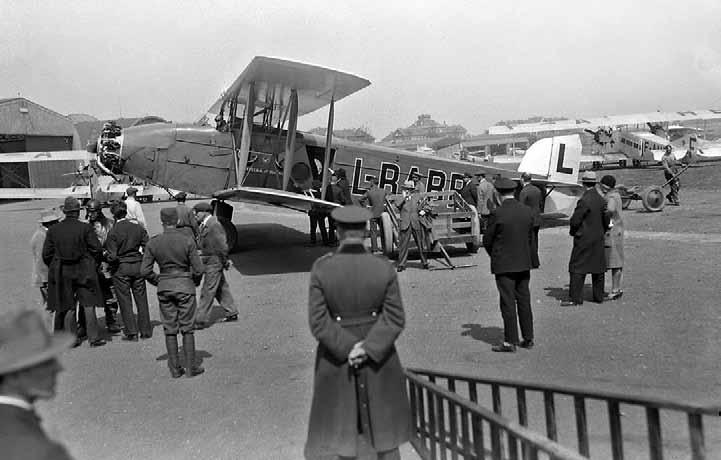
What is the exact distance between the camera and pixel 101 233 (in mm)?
8859

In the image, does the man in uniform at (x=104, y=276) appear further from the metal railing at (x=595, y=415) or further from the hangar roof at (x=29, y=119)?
the hangar roof at (x=29, y=119)

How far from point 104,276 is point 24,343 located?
666cm

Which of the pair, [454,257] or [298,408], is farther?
[454,257]

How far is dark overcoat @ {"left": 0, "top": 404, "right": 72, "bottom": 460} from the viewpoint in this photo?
1730 millimetres

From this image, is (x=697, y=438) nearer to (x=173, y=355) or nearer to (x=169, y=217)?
(x=173, y=355)

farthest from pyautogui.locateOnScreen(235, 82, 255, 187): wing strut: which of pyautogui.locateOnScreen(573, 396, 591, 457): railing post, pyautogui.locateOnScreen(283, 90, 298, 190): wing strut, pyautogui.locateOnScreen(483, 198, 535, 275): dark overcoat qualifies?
pyautogui.locateOnScreen(573, 396, 591, 457): railing post

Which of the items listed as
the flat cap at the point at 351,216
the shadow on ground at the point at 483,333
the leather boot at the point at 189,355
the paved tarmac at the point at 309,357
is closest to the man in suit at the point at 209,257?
the paved tarmac at the point at 309,357

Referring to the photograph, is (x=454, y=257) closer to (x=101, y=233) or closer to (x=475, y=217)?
(x=475, y=217)

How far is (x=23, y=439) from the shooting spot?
1770mm

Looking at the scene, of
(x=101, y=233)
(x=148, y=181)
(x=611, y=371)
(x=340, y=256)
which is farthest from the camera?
(x=148, y=181)

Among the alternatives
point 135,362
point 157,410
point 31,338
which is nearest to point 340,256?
point 31,338

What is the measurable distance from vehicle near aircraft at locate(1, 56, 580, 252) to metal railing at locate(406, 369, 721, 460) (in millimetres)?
Result: 8256

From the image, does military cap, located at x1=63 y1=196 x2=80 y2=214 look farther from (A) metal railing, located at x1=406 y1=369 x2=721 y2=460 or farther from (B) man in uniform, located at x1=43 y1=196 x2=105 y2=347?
(A) metal railing, located at x1=406 y1=369 x2=721 y2=460

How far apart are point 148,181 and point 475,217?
7.34 m
